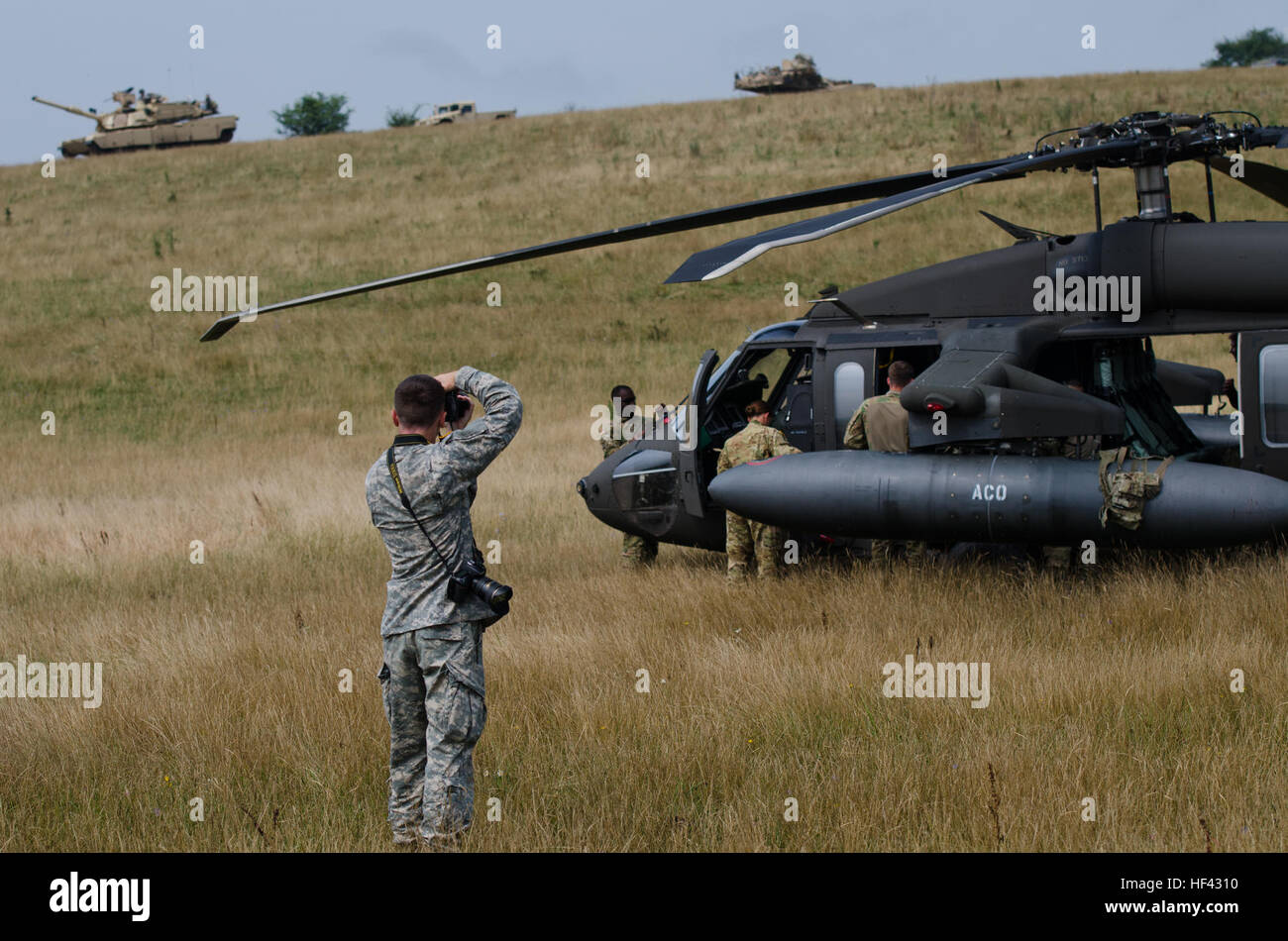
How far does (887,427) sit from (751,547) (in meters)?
1.64

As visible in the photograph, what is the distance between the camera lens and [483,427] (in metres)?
4.88

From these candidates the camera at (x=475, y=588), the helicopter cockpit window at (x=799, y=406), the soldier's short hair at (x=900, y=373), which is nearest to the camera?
the camera at (x=475, y=588)

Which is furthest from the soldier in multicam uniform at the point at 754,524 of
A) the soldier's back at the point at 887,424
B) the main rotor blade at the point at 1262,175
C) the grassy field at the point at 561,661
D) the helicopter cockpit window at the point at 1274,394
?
the main rotor blade at the point at 1262,175

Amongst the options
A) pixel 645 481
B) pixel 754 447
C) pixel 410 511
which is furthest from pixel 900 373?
pixel 410 511

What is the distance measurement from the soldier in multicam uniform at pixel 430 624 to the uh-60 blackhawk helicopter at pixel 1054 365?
215 centimetres

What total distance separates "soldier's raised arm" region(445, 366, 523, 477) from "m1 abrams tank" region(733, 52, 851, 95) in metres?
54.8

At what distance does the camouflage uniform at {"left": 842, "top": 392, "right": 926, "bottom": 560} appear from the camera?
8297 mm

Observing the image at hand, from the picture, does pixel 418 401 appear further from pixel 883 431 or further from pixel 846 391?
pixel 846 391

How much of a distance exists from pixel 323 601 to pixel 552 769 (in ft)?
14.1

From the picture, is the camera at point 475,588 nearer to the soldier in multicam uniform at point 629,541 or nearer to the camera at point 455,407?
the camera at point 455,407

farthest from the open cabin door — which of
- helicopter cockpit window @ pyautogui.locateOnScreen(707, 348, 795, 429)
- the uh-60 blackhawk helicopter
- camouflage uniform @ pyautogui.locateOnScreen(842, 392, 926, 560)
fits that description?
camouflage uniform @ pyautogui.locateOnScreen(842, 392, 926, 560)

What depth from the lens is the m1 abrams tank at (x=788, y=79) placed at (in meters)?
56.8

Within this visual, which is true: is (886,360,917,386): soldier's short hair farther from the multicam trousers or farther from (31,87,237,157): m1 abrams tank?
(31,87,237,157): m1 abrams tank

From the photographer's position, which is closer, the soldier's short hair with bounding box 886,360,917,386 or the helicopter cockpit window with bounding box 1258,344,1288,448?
the helicopter cockpit window with bounding box 1258,344,1288,448
